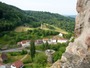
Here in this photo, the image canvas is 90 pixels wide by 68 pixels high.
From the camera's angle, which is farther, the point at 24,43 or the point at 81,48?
the point at 24,43

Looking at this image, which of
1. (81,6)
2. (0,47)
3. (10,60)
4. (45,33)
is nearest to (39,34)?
(45,33)

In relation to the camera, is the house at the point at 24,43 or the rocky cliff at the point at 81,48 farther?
the house at the point at 24,43

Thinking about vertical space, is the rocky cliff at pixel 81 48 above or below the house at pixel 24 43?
above

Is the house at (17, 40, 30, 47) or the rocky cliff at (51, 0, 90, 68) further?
the house at (17, 40, 30, 47)

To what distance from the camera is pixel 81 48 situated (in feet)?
55.9

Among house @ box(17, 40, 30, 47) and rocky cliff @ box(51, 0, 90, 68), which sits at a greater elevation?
rocky cliff @ box(51, 0, 90, 68)

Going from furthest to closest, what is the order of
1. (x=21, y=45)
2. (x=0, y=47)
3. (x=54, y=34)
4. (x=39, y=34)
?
(x=54, y=34)
(x=39, y=34)
(x=21, y=45)
(x=0, y=47)

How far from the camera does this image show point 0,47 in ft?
305

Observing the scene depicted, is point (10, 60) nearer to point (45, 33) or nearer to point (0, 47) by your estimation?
point (0, 47)

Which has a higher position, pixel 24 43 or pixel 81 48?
pixel 81 48

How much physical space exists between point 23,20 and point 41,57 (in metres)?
90.4

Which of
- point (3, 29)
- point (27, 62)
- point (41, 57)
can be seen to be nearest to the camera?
point (41, 57)

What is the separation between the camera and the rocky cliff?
16.2 metres

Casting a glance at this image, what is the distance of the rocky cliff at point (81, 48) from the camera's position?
637 inches
